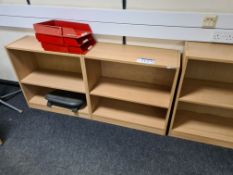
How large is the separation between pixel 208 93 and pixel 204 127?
1.30 ft

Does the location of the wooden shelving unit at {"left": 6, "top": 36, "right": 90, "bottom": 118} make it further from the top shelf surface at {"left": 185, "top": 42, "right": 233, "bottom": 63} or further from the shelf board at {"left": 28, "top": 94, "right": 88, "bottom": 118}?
the top shelf surface at {"left": 185, "top": 42, "right": 233, "bottom": 63}

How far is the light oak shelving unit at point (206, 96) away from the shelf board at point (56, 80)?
3.16ft

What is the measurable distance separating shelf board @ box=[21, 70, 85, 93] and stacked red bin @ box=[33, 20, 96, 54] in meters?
0.40

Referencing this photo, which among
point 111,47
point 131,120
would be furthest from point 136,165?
point 111,47

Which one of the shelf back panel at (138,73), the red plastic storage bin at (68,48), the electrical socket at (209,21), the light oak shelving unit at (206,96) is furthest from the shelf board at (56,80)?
the electrical socket at (209,21)

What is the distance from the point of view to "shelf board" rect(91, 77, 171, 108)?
1607mm

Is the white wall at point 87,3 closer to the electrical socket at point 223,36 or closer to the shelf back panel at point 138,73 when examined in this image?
the shelf back panel at point 138,73

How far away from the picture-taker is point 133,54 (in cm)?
148

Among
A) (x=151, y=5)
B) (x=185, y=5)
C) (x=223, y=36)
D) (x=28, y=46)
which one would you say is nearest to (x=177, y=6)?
(x=185, y=5)

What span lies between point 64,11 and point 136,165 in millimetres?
1449

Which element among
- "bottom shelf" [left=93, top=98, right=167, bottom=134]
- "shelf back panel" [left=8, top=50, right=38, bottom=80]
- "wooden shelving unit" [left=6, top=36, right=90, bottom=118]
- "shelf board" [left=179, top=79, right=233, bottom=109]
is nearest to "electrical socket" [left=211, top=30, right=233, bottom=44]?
"shelf board" [left=179, top=79, right=233, bottom=109]

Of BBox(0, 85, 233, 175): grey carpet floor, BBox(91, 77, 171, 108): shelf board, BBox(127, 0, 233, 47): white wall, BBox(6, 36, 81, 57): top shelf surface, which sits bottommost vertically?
BBox(0, 85, 233, 175): grey carpet floor

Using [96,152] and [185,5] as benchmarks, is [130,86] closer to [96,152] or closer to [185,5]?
[96,152]

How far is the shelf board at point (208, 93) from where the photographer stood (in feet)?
4.67
